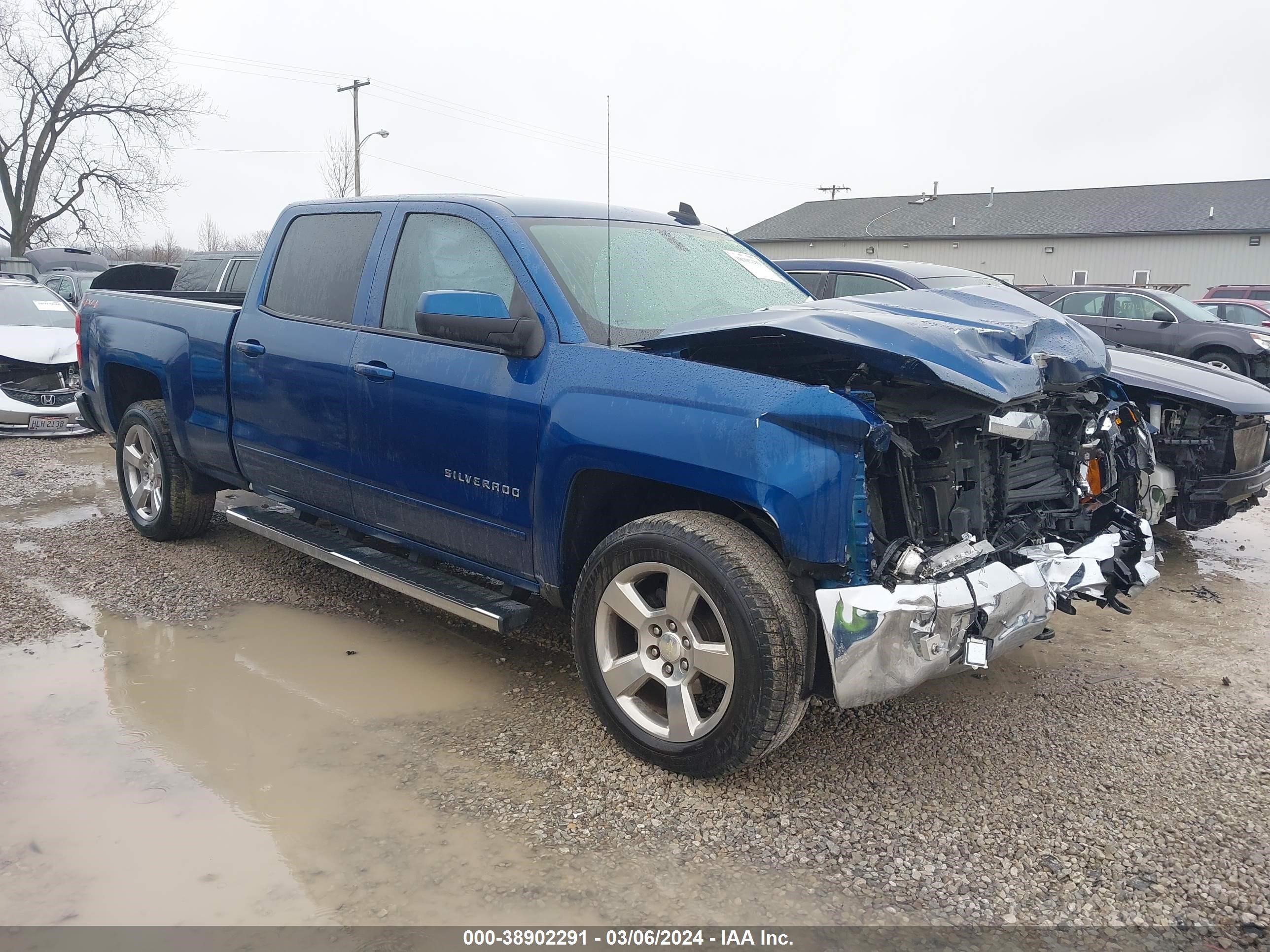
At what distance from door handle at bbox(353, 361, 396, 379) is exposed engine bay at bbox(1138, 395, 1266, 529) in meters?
3.98

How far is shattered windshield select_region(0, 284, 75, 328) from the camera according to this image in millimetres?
10484

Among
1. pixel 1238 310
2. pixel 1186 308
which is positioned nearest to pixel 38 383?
pixel 1186 308

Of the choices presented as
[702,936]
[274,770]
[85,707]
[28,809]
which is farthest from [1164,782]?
[85,707]

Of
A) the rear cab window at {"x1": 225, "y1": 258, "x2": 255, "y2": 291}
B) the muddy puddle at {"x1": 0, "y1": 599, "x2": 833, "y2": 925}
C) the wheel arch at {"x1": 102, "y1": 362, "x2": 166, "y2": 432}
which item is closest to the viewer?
the muddy puddle at {"x1": 0, "y1": 599, "x2": 833, "y2": 925}

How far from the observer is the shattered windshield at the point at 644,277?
3.61m

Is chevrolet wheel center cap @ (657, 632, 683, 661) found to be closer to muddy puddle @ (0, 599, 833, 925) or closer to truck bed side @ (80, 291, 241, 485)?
muddy puddle @ (0, 599, 833, 925)

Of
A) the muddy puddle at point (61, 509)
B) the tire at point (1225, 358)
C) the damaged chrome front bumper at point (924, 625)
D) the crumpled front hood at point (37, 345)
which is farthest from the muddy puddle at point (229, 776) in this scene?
the tire at point (1225, 358)

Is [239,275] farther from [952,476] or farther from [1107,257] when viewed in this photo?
[1107,257]

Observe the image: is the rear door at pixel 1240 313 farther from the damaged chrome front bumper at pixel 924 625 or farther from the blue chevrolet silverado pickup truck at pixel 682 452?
the damaged chrome front bumper at pixel 924 625

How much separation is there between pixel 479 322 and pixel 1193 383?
13.6 feet

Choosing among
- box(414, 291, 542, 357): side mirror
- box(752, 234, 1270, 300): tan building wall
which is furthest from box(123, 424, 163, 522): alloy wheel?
box(752, 234, 1270, 300): tan building wall

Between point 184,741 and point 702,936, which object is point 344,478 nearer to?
point 184,741

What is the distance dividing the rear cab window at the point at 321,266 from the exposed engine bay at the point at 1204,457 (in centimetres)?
420

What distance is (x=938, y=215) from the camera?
43125mm
